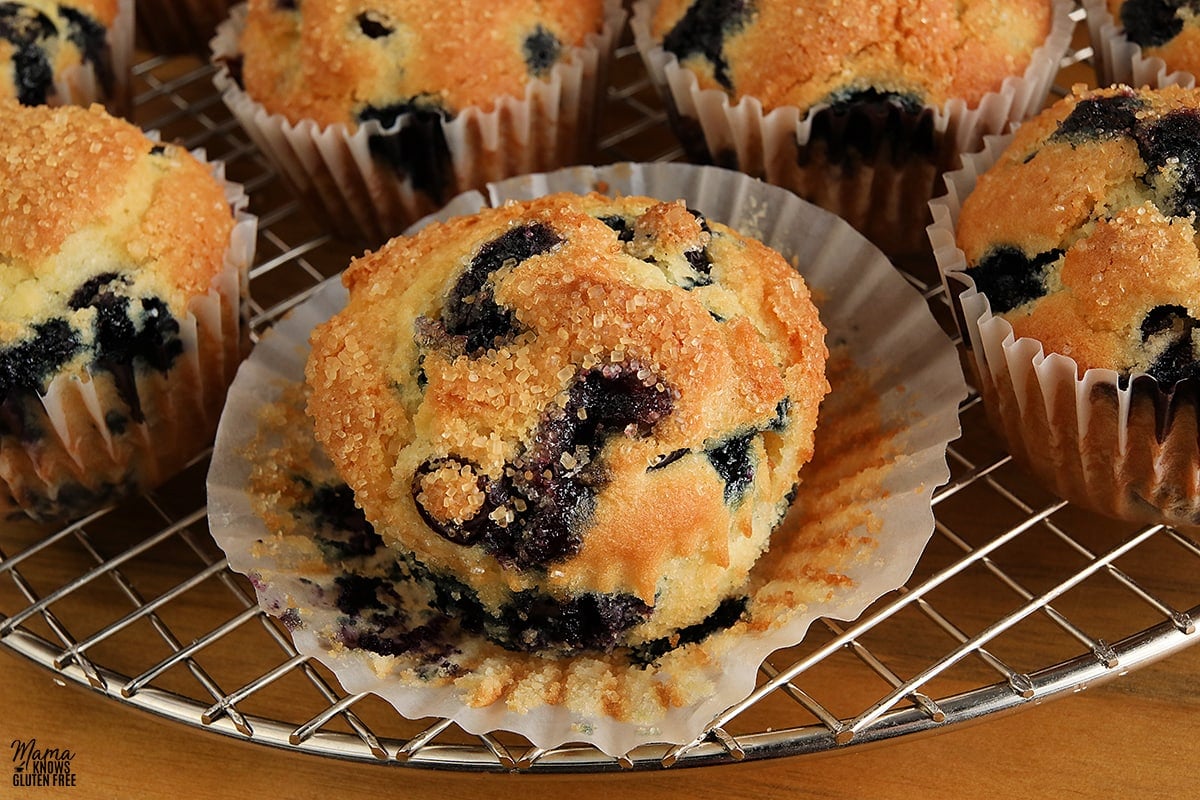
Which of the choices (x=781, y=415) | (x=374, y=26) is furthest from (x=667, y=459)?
(x=374, y=26)

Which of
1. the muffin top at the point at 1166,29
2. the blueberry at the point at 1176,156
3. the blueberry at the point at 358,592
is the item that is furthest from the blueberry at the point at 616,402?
the muffin top at the point at 1166,29

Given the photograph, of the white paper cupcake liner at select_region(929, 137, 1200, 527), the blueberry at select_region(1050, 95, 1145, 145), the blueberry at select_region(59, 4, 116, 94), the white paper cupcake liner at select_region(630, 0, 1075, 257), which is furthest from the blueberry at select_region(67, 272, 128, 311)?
the blueberry at select_region(1050, 95, 1145, 145)

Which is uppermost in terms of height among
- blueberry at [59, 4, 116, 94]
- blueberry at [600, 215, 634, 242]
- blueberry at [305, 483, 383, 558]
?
blueberry at [600, 215, 634, 242]

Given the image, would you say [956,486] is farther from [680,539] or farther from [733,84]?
[733,84]

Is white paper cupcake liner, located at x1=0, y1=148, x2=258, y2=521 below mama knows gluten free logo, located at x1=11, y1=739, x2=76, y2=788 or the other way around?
the other way around

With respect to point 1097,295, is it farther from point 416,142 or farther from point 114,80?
point 114,80

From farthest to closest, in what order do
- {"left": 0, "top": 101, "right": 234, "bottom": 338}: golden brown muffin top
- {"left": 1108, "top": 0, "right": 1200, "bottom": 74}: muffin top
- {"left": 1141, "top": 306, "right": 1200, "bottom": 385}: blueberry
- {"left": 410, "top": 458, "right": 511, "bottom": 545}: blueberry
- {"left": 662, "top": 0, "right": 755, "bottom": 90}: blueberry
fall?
{"left": 662, "top": 0, "right": 755, "bottom": 90}: blueberry < {"left": 1108, "top": 0, "right": 1200, "bottom": 74}: muffin top < {"left": 0, "top": 101, "right": 234, "bottom": 338}: golden brown muffin top < {"left": 1141, "top": 306, "right": 1200, "bottom": 385}: blueberry < {"left": 410, "top": 458, "right": 511, "bottom": 545}: blueberry

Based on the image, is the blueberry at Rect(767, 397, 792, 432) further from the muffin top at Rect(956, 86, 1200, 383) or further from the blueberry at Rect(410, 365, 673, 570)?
the muffin top at Rect(956, 86, 1200, 383)
